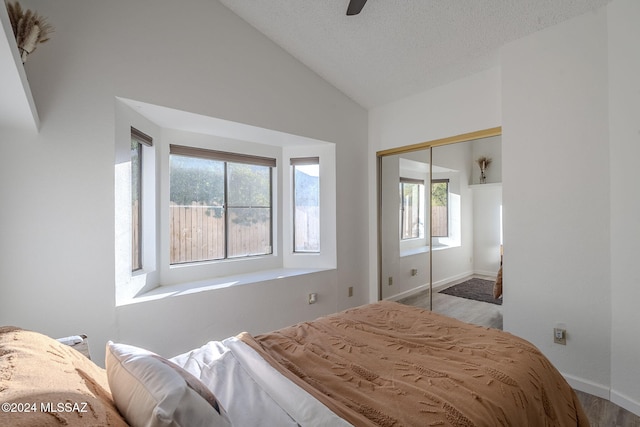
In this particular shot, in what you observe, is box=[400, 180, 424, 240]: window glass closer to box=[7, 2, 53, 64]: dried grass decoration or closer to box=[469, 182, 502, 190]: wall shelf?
box=[469, 182, 502, 190]: wall shelf

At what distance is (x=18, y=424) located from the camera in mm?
542

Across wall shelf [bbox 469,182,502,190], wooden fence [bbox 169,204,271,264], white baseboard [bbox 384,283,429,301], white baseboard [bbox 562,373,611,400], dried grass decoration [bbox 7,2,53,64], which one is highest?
dried grass decoration [bbox 7,2,53,64]

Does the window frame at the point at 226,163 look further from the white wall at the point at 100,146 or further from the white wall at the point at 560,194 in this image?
the white wall at the point at 560,194

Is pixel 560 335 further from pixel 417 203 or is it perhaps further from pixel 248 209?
pixel 248 209

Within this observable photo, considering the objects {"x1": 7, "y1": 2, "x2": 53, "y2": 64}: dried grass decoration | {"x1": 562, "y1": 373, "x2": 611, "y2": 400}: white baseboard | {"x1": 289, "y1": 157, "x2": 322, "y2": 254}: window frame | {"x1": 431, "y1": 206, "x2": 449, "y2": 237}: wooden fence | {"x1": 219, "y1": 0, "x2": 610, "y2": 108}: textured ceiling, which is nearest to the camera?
{"x1": 7, "y1": 2, "x2": 53, "y2": 64}: dried grass decoration

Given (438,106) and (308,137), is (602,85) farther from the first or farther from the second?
(308,137)

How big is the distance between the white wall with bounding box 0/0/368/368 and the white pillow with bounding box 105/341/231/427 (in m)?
1.36

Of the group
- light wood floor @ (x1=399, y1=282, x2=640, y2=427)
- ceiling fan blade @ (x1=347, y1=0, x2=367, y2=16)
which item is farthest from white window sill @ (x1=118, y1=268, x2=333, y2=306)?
ceiling fan blade @ (x1=347, y1=0, x2=367, y2=16)

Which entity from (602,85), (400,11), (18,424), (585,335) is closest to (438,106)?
(400,11)

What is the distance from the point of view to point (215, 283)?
9.12 ft

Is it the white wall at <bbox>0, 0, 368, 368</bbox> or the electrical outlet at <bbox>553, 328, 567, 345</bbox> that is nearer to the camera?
the white wall at <bbox>0, 0, 368, 368</bbox>

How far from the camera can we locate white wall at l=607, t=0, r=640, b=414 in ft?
5.98

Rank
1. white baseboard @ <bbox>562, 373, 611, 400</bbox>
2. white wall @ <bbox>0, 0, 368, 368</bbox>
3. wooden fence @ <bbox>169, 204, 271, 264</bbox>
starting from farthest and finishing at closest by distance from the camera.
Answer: wooden fence @ <bbox>169, 204, 271, 264</bbox>, white baseboard @ <bbox>562, 373, 611, 400</bbox>, white wall @ <bbox>0, 0, 368, 368</bbox>

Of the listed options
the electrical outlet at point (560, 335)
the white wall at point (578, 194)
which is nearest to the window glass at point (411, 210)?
the white wall at point (578, 194)
